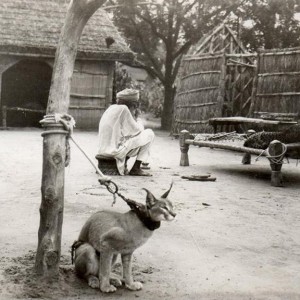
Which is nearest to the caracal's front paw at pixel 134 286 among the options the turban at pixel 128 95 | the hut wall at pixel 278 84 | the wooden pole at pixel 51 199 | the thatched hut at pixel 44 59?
the wooden pole at pixel 51 199

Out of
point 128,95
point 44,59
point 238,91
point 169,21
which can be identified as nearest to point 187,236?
point 128,95

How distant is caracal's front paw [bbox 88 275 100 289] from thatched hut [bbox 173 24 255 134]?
1300cm

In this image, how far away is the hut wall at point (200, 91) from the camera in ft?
54.9

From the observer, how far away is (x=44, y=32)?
64.1 feet

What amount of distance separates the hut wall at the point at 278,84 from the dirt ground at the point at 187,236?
190 inches

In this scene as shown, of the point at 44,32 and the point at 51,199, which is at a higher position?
the point at 44,32

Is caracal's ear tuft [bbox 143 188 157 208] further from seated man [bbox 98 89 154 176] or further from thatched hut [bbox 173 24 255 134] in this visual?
thatched hut [bbox 173 24 255 134]

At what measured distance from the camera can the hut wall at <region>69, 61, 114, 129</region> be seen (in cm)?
1997

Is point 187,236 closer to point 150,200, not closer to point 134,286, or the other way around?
point 134,286

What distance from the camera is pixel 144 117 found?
105 ft

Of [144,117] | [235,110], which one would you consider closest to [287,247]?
[235,110]

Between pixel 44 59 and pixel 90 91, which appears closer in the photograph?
pixel 44 59

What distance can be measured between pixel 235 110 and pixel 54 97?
553 inches

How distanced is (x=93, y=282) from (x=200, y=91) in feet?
45.6
